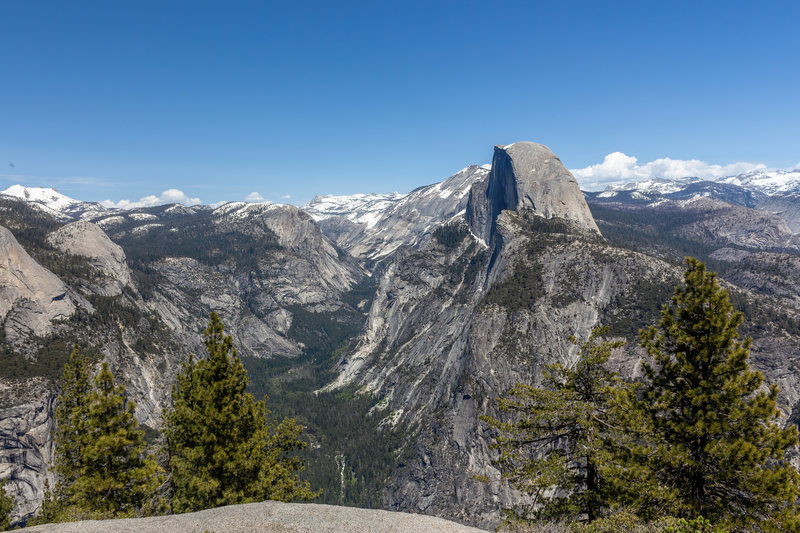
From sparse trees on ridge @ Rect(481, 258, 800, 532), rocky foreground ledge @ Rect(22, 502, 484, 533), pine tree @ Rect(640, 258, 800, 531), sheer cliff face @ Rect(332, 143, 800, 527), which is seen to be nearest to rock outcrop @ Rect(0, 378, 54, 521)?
sheer cliff face @ Rect(332, 143, 800, 527)

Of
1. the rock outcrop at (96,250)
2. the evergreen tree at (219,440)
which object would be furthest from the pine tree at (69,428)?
the rock outcrop at (96,250)

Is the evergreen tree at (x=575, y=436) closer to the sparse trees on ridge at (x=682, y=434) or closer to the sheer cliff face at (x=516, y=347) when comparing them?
the sparse trees on ridge at (x=682, y=434)

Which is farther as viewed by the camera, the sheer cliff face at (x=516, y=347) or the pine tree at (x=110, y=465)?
the sheer cliff face at (x=516, y=347)

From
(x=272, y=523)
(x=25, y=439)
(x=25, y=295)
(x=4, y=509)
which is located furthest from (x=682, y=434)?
(x=25, y=295)

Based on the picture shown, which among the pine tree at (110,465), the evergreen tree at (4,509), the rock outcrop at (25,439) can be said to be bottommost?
the rock outcrop at (25,439)

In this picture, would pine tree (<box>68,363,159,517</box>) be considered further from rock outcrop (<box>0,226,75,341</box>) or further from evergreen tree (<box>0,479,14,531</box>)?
rock outcrop (<box>0,226,75,341</box>)

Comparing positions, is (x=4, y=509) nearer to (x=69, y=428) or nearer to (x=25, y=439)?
(x=69, y=428)

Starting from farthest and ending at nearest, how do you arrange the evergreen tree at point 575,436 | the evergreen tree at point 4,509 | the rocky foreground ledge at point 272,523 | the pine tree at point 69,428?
the evergreen tree at point 4,509
the pine tree at point 69,428
the evergreen tree at point 575,436
the rocky foreground ledge at point 272,523

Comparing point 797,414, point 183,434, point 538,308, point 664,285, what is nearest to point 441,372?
point 538,308
